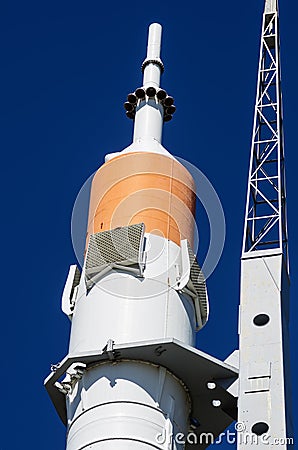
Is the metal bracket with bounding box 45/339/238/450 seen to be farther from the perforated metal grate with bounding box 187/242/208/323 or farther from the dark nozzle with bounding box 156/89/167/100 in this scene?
the dark nozzle with bounding box 156/89/167/100

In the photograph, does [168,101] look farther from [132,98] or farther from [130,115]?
[130,115]

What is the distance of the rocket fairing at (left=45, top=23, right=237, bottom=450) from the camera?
125 ft

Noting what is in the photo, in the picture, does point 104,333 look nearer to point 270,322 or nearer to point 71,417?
point 71,417

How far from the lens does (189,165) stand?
4606cm

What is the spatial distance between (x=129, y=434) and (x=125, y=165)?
1130 cm

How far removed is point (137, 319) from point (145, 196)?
5391 mm

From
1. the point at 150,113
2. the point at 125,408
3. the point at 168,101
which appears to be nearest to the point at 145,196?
the point at 150,113

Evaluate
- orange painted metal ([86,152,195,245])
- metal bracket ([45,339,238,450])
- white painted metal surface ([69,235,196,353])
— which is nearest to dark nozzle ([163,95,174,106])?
orange painted metal ([86,152,195,245])

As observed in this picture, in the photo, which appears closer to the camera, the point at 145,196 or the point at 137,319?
the point at 137,319

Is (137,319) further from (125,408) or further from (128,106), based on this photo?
(128,106)

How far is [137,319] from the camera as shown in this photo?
129 feet

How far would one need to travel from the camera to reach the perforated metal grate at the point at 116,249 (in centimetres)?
4069

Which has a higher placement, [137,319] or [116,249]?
[116,249]

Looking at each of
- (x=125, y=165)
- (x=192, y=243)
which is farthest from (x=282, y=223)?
(x=125, y=165)
